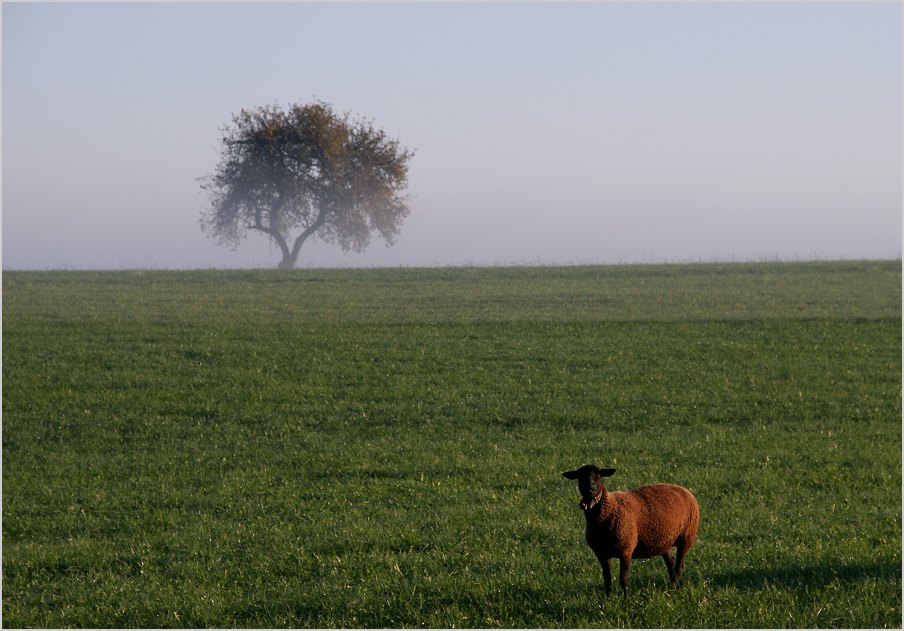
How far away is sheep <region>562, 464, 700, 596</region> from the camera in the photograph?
242 inches

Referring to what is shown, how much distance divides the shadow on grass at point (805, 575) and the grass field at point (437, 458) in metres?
0.04

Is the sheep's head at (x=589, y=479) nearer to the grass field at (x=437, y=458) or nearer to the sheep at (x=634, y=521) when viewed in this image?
the sheep at (x=634, y=521)

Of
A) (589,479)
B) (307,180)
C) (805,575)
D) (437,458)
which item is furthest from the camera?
(307,180)

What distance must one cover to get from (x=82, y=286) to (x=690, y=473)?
37.3m

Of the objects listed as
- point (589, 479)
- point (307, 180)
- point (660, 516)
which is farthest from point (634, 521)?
point (307, 180)

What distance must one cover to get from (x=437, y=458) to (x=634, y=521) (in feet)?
34.1

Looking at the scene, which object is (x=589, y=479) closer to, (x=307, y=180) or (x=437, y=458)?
(x=437, y=458)

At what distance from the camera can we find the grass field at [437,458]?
986 cm

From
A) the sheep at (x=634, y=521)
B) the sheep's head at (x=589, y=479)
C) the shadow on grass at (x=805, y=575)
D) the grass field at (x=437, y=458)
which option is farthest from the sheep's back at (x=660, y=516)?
the shadow on grass at (x=805, y=575)

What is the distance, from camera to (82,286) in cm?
4581

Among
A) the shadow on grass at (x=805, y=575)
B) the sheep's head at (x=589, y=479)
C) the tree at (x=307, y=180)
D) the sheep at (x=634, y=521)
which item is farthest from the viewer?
the tree at (x=307, y=180)

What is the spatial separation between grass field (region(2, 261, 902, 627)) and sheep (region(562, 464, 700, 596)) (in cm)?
133

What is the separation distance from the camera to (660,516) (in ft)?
21.5

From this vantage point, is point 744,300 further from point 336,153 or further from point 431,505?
point 336,153
